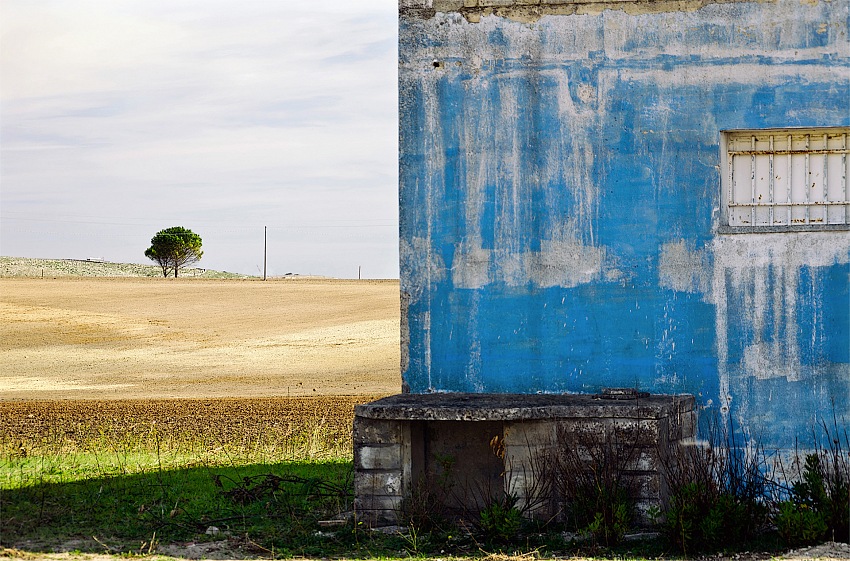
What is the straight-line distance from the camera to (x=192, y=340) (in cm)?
3791

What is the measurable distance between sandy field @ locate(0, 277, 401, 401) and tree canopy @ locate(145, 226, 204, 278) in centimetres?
2353

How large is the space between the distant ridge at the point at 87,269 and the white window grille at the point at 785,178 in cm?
6809

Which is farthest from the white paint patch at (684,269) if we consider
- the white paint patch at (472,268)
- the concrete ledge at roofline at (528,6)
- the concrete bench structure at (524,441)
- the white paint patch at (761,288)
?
the concrete ledge at roofline at (528,6)

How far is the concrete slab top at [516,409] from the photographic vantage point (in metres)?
8.90

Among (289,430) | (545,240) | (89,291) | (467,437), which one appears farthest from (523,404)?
(89,291)

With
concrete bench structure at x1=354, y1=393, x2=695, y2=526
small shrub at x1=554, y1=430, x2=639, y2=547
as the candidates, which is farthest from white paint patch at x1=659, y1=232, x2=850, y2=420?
small shrub at x1=554, y1=430, x2=639, y2=547

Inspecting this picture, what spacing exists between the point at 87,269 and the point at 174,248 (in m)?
7.04

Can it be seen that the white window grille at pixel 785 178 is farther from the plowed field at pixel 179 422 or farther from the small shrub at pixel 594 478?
the plowed field at pixel 179 422

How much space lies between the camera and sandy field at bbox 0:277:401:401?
28031mm

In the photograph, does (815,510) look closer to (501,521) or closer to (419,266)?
(501,521)

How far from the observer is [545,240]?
34.0 ft

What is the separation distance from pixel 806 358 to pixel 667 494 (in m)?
1.99

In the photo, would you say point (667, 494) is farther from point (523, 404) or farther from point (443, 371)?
point (443, 371)

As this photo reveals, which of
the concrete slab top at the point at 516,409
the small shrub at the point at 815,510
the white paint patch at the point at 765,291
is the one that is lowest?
the small shrub at the point at 815,510
